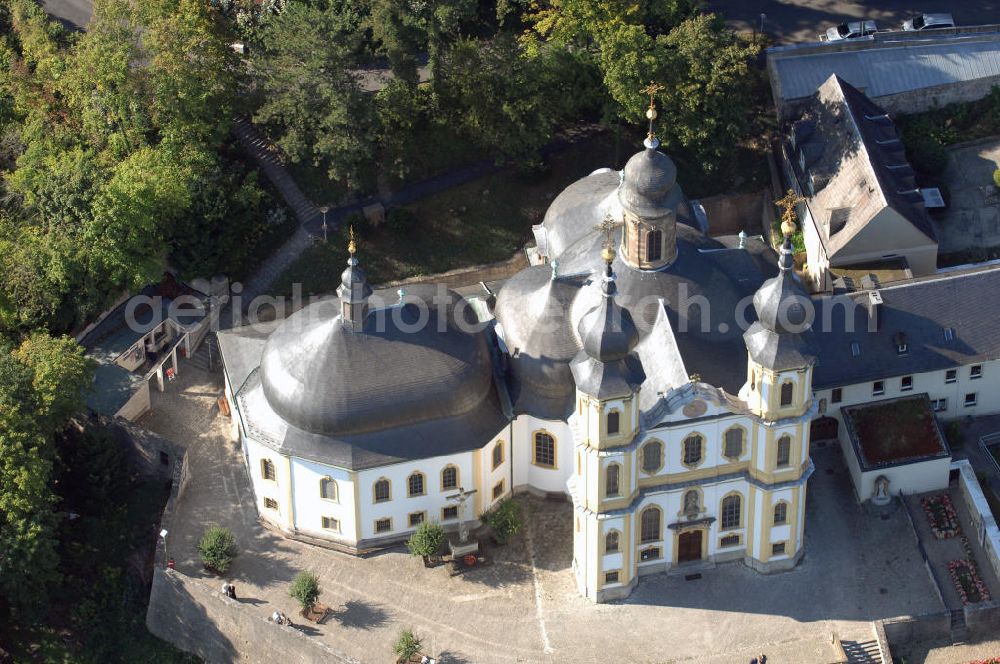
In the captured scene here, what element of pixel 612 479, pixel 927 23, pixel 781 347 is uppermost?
pixel 927 23

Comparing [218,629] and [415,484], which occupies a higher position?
[415,484]

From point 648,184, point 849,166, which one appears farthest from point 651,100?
point 849,166

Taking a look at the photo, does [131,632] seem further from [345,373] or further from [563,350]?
[563,350]

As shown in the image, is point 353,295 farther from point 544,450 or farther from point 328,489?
point 544,450

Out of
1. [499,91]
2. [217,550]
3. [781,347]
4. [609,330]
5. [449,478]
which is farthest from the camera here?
[499,91]

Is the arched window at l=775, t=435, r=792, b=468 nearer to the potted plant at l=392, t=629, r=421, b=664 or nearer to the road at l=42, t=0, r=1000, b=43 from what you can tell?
the potted plant at l=392, t=629, r=421, b=664

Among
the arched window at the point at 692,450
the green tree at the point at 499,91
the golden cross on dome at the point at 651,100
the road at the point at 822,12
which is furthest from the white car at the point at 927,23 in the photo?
the arched window at the point at 692,450

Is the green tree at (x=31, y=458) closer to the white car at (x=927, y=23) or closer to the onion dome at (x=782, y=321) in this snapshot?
the onion dome at (x=782, y=321)

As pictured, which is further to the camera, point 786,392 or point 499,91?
point 499,91

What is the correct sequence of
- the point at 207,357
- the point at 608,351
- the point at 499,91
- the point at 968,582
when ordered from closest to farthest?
the point at 608,351 < the point at 968,582 < the point at 207,357 < the point at 499,91
